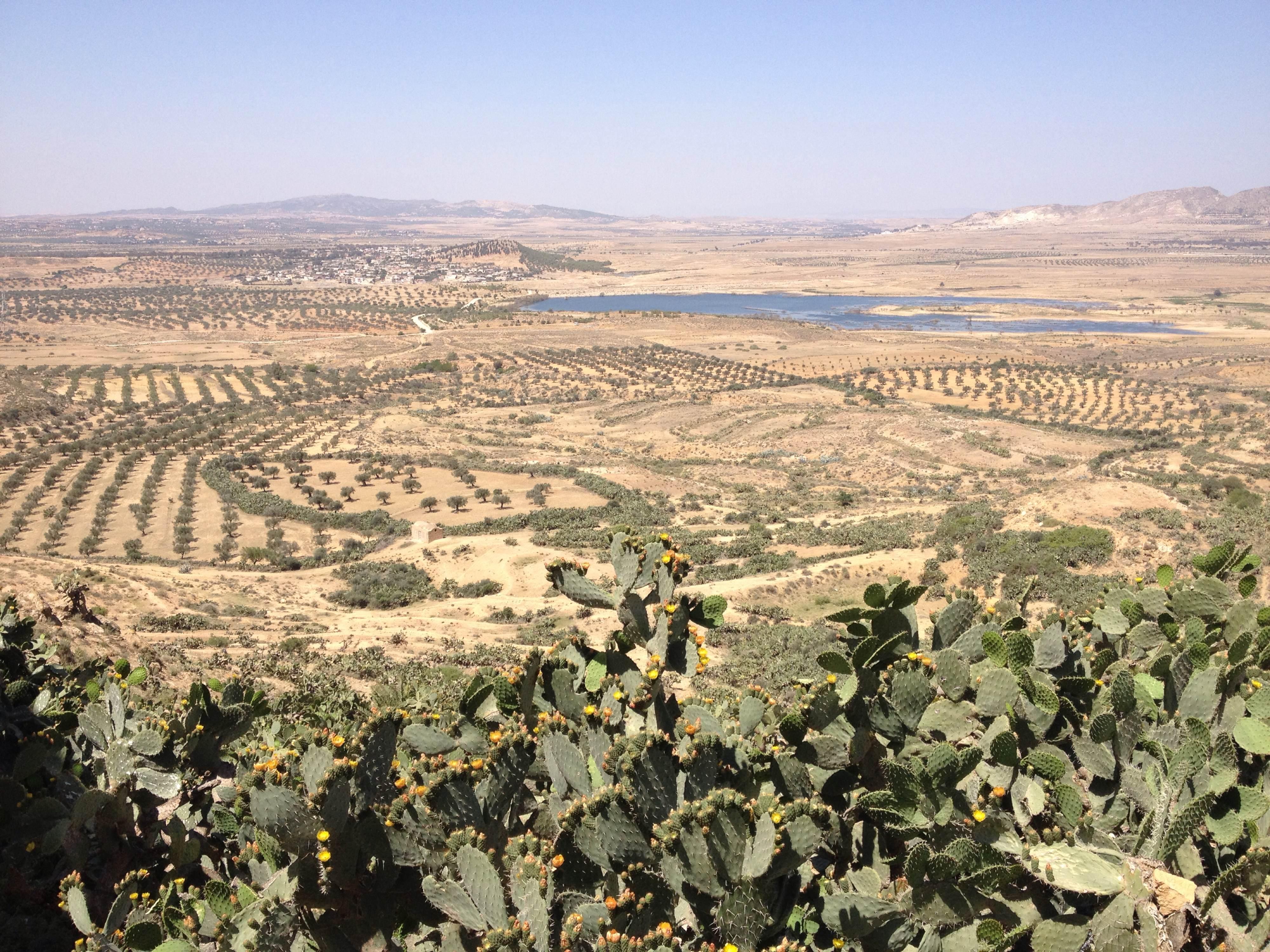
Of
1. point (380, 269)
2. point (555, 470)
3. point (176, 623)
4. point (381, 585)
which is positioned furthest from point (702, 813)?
point (380, 269)

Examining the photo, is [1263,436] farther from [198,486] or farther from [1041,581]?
[198,486]

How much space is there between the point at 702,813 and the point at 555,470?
99.9 feet

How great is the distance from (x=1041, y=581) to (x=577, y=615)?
10049mm

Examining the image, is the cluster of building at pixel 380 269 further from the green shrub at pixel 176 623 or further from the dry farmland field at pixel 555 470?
the green shrub at pixel 176 623

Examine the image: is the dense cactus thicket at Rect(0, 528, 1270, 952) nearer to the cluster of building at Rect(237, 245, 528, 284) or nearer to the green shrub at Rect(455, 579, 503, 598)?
the green shrub at Rect(455, 579, 503, 598)

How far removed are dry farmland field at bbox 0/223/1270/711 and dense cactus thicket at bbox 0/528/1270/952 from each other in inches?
67.0

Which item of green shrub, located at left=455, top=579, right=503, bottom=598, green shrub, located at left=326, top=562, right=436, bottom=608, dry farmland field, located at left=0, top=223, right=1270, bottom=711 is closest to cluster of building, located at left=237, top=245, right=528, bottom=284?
dry farmland field, located at left=0, top=223, right=1270, bottom=711

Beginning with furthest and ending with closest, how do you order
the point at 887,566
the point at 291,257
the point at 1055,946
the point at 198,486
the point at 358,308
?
the point at 291,257 < the point at 358,308 < the point at 198,486 < the point at 887,566 < the point at 1055,946

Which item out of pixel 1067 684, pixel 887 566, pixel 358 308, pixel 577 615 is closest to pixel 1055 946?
pixel 1067 684

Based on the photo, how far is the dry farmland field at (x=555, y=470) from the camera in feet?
53.7

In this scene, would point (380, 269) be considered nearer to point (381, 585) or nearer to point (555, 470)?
point (555, 470)

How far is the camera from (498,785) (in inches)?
141

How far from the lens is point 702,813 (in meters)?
2.94

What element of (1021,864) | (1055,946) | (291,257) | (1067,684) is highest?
(291,257)
